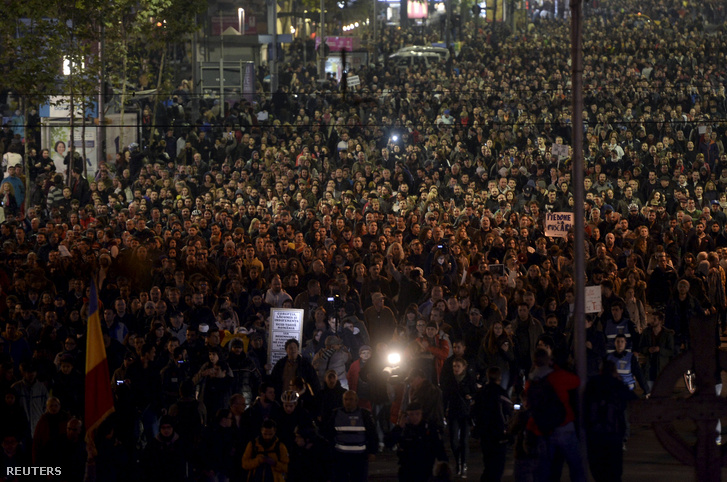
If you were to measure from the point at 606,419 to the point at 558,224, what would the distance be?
25.4ft

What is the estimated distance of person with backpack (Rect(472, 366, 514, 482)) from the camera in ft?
36.4

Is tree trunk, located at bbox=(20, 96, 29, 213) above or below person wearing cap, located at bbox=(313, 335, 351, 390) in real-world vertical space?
above

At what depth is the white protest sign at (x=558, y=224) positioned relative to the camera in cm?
1748

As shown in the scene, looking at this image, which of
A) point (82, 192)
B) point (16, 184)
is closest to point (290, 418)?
point (82, 192)

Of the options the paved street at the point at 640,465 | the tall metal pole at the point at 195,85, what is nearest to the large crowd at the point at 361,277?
the paved street at the point at 640,465

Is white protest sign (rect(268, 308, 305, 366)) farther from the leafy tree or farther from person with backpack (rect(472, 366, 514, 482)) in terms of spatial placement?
the leafy tree

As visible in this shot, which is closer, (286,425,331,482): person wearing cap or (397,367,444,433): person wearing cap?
(286,425,331,482): person wearing cap

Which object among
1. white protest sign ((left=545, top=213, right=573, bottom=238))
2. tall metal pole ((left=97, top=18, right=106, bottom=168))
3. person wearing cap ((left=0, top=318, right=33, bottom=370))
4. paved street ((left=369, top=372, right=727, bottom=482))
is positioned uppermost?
tall metal pole ((left=97, top=18, right=106, bottom=168))


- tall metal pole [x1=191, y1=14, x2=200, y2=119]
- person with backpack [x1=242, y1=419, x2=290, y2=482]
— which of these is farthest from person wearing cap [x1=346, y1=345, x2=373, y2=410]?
tall metal pole [x1=191, y1=14, x2=200, y2=119]

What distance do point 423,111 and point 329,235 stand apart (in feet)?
43.5

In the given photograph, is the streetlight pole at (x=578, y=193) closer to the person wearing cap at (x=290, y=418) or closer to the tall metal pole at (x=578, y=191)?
the tall metal pole at (x=578, y=191)

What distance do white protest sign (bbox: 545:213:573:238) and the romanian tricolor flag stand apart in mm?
7818

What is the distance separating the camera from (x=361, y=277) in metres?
17.5

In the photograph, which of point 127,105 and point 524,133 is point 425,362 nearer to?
point 524,133
